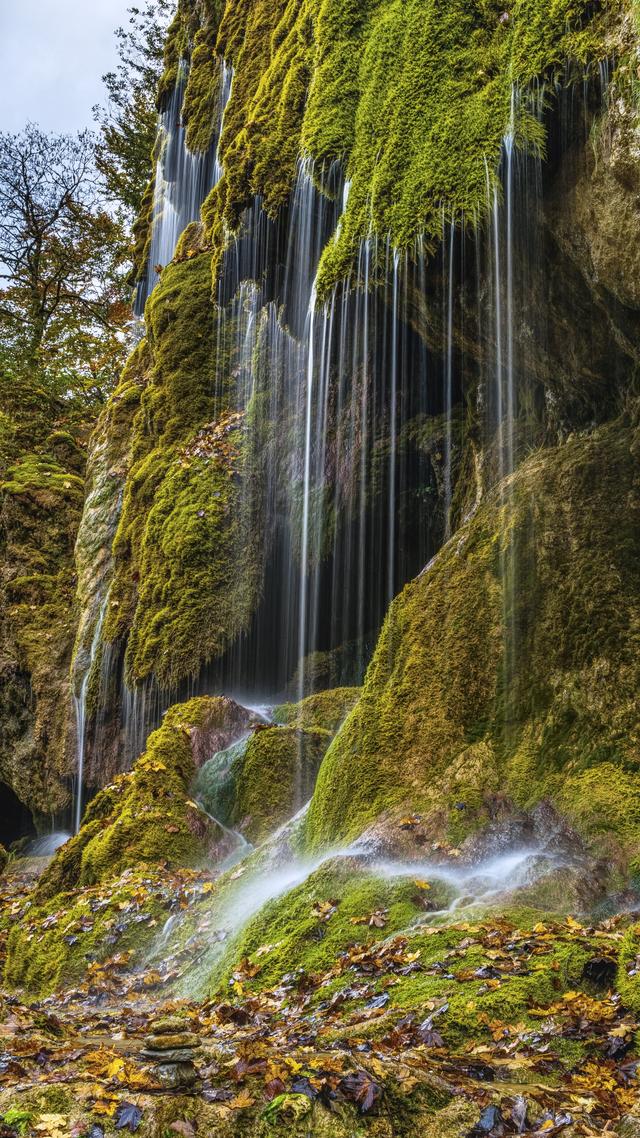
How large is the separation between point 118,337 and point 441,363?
60.3 ft

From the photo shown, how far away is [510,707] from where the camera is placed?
249 inches

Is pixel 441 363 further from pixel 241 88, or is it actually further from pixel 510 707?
pixel 241 88

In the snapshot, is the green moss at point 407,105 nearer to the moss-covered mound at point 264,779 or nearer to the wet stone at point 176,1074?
the moss-covered mound at point 264,779

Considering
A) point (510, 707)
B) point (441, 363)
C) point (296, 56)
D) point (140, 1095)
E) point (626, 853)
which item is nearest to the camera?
point (140, 1095)

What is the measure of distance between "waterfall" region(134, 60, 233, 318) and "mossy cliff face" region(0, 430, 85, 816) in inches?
215

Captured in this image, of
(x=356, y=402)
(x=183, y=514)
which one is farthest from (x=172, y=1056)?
(x=183, y=514)

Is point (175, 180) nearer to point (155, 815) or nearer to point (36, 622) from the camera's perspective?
point (36, 622)

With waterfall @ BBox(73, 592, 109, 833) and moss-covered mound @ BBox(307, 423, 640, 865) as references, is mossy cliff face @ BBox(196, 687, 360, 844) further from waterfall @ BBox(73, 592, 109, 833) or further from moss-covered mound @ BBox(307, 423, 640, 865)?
waterfall @ BBox(73, 592, 109, 833)

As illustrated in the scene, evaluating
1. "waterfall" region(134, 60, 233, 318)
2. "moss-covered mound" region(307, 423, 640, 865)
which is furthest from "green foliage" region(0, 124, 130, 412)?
"moss-covered mound" region(307, 423, 640, 865)

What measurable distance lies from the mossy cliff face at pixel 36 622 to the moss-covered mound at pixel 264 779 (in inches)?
272

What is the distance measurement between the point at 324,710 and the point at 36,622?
30.8 feet

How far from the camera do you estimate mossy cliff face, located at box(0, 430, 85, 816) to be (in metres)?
15.6

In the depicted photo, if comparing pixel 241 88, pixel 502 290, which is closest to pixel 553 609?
pixel 502 290

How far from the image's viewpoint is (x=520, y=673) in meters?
6.39
